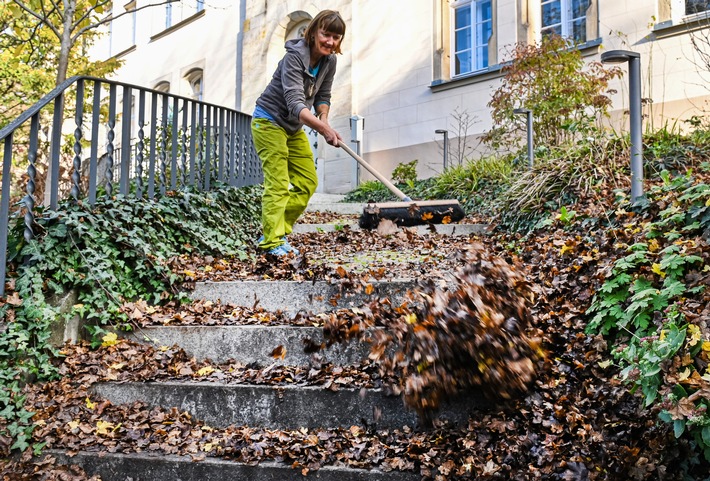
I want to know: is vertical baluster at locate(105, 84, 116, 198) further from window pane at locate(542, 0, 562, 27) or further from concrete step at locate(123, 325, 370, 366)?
window pane at locate(542, 0, 562, 27)

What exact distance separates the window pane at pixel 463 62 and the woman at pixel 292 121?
543 centimetres

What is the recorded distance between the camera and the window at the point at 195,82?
49.1 feet

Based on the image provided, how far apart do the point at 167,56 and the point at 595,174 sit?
13847mm

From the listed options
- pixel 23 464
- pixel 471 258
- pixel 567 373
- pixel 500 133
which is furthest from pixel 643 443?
pixel 500 133

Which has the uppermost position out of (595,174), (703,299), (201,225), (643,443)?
(595,174)

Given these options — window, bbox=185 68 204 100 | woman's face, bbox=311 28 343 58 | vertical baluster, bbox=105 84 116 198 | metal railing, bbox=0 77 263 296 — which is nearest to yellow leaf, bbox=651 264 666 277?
woman's face, bbox=311 28 343 58

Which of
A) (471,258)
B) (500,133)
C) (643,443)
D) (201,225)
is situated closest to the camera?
(643,443)

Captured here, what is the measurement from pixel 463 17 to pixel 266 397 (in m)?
8.44

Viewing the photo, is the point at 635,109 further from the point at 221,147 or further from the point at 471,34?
the point at 471,34

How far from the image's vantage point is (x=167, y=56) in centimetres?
1573

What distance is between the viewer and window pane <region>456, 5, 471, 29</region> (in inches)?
377

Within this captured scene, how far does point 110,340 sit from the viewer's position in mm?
3279

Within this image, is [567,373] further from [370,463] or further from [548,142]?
[548,142]

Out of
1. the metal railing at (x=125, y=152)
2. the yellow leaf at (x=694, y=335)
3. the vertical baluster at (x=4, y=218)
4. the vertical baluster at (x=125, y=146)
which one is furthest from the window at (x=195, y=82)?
the yellow leaf at (x=694, y=335)
